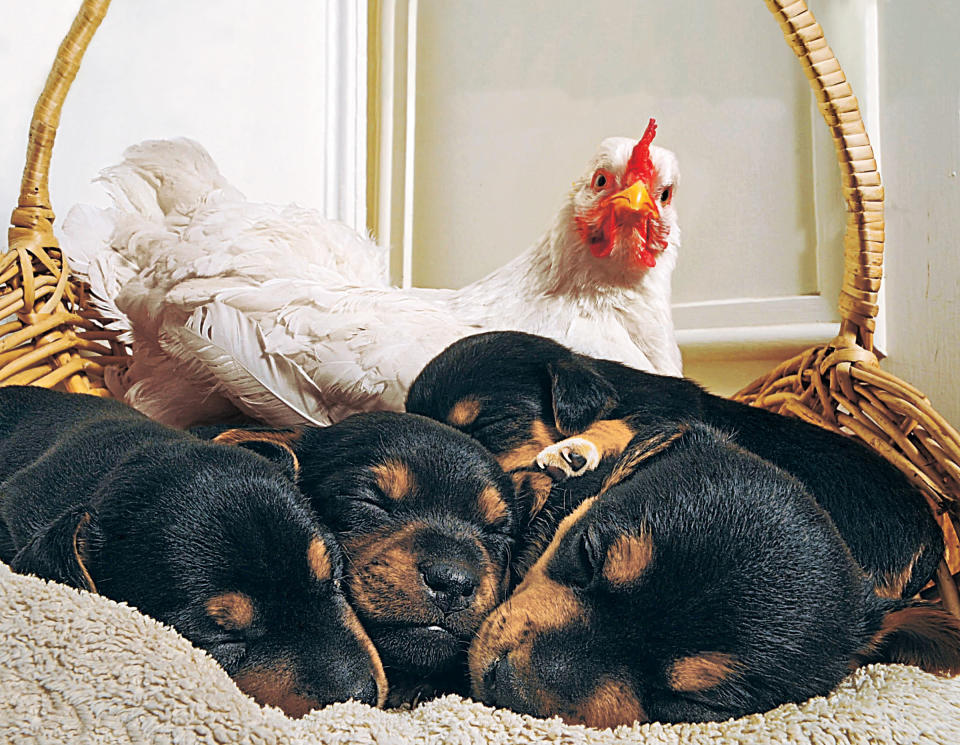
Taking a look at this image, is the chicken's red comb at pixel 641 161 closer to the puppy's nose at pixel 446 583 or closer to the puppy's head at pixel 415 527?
the puppy's head at pixel 415 527

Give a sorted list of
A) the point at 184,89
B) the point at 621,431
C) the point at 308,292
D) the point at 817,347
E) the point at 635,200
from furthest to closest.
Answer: the point at 184,89 → the point at 817,347 → the point at 635,200 → the point at 308,292 → the point at 621,431

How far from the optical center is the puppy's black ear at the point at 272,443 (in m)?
0.56

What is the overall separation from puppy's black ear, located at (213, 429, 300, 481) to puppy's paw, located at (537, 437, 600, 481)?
18cm

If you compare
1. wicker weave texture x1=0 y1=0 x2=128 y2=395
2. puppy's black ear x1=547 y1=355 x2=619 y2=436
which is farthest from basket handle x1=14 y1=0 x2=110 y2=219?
puppy's black ear x1=547 y1=355 x2=619 y2=436

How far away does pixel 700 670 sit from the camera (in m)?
0.46

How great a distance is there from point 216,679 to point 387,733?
0.10 meters

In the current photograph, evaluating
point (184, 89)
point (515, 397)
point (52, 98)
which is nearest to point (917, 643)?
point (515, 397)

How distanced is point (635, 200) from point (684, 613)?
0.67 m

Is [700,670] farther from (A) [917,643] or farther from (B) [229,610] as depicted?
(B) [229,610]

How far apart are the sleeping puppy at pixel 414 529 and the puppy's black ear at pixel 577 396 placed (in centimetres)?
9

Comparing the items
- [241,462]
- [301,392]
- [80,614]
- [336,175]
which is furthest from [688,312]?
[80,614]

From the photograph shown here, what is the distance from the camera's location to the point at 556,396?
25.5 inches

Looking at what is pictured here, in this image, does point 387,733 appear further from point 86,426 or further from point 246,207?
point 246,207

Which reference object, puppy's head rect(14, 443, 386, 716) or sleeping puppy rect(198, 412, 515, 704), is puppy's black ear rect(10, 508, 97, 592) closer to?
puppy's head rect(14, 443, 386, 716)
